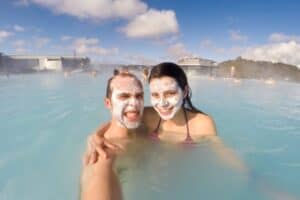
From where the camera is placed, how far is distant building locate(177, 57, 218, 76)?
39.5 metres

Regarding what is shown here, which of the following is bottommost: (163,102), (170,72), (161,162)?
(161,162)

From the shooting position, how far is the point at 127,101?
2768 millimetres

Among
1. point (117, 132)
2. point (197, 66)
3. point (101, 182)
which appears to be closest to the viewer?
point (101, 182)

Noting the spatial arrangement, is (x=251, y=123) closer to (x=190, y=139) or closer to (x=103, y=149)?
(x=190, y=139)

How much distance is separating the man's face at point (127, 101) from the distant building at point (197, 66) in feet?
116

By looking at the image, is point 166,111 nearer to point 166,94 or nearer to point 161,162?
point 166,94

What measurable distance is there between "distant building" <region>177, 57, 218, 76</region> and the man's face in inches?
1395

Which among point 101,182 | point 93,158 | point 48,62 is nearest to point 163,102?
point 93,158

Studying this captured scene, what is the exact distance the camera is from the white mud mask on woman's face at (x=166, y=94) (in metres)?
3.10

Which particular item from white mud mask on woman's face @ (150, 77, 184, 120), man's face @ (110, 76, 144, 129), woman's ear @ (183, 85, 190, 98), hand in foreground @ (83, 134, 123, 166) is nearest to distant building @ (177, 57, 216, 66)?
woman's ear @ (183, 85, 190, 98)

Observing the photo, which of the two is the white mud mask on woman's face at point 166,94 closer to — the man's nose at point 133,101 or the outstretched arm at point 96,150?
the man's nose at point 133,101

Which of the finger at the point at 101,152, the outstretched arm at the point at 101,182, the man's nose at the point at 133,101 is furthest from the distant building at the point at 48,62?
the outstretched arm at the point at 101,182

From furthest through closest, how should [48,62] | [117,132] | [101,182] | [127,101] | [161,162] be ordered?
[48,62] < [161,162] < [117,132] < [127,101] < [101,182]

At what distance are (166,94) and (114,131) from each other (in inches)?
29.4
